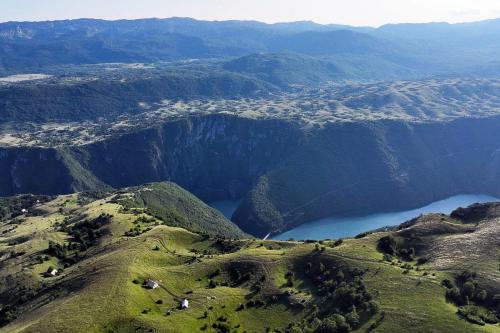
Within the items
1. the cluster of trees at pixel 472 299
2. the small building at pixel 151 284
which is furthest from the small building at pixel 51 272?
the cluster of trees at pixel 472 299

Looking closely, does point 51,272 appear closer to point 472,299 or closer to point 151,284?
point 151,284

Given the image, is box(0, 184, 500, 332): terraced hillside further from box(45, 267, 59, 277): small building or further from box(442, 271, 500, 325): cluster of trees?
box(45, 267, 59, 277): small building

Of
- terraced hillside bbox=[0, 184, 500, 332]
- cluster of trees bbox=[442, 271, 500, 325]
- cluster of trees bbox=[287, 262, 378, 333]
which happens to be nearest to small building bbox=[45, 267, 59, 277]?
terraced hillside bbox=[0, 184, 500, 332]

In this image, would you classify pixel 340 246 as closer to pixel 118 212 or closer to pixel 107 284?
pixel 107 284

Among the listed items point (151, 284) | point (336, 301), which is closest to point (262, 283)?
point (336, 301)

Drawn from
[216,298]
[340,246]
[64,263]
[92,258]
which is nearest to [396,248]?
[340,246]
